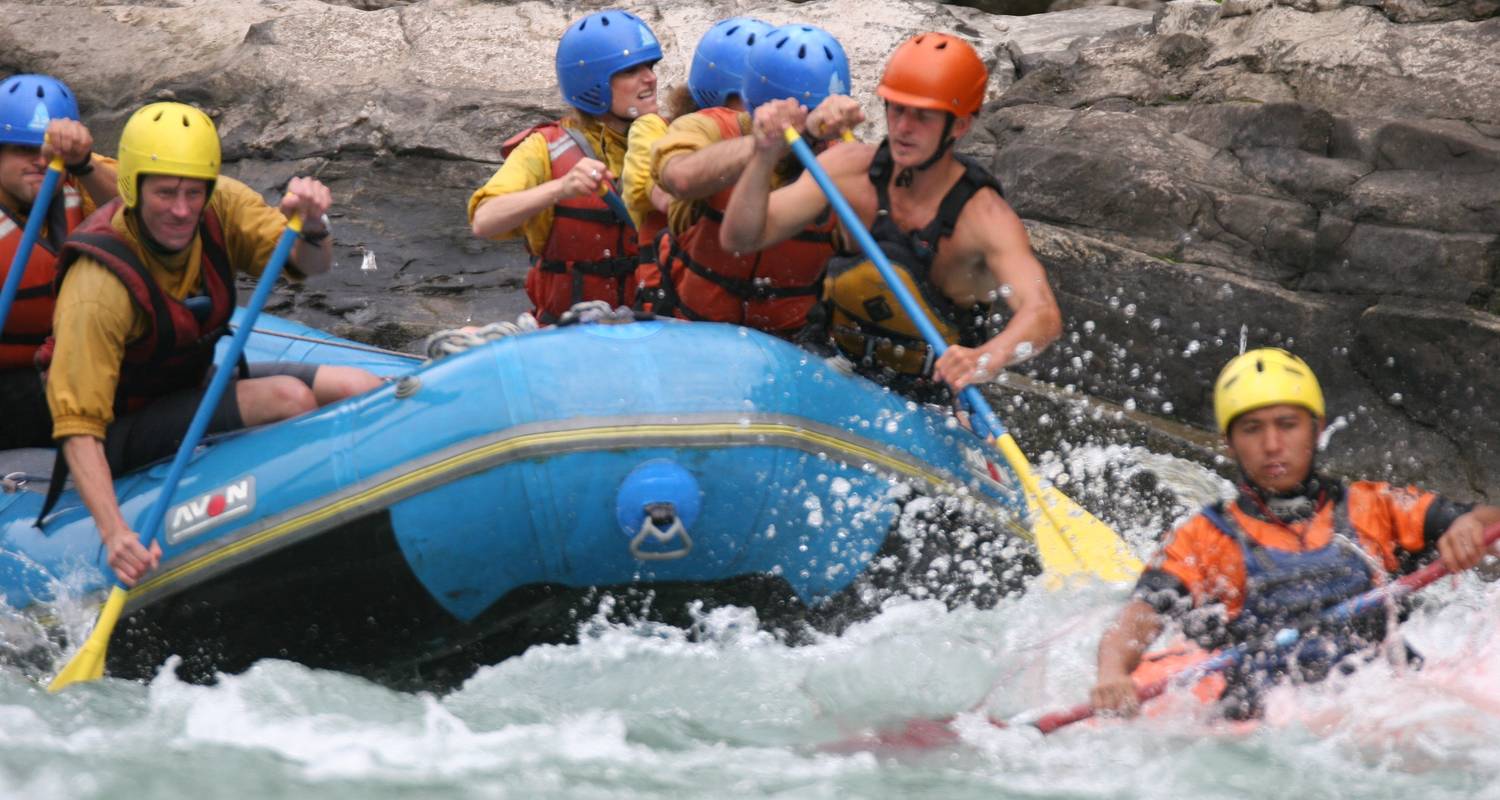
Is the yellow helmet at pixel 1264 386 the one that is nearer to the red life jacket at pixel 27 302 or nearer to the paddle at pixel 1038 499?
the paddle at pixel 1038 499

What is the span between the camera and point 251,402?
4840 millimetres

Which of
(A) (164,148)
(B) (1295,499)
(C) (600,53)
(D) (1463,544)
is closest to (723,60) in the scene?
(C) (600,53)

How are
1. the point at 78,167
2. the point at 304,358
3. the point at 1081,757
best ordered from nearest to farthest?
the point at 1081,757 < the point at 78,167 < the point at 304,358

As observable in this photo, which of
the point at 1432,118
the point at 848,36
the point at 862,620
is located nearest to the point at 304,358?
the point at 862,620

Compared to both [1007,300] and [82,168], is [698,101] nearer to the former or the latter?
[1007,300]

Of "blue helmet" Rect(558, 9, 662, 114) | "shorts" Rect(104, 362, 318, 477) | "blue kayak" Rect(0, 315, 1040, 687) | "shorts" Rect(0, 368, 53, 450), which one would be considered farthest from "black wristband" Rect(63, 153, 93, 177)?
"blue helmet" Rect(558, 9, 662, 114)

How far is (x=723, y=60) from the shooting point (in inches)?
210

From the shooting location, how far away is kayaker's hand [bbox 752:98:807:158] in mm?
4660

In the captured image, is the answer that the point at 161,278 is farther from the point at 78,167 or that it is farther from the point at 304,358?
the point at 304,358

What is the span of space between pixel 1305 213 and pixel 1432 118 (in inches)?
26.0

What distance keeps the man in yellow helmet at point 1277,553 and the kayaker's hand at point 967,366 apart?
0.62m

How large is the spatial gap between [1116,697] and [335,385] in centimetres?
248

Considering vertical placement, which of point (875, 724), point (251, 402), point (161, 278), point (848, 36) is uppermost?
point (848, 36)

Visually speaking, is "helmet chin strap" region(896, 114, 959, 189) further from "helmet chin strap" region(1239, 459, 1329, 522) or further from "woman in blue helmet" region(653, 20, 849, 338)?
"helmet chin strap" region(1239, 459, 1329, 522)
